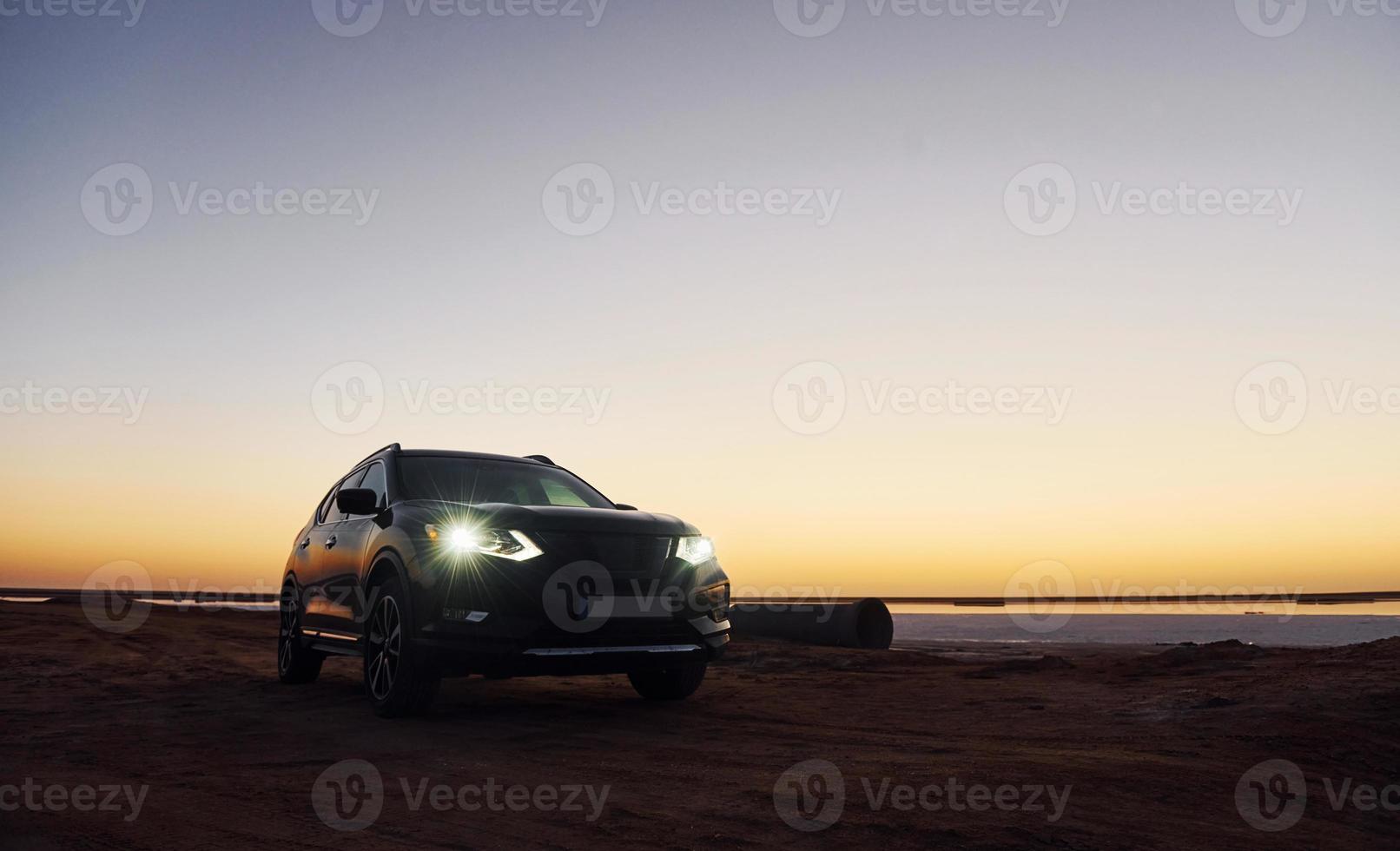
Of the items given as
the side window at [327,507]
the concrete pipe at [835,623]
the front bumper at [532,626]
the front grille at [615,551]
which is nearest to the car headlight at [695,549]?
the front grille at [615,551]

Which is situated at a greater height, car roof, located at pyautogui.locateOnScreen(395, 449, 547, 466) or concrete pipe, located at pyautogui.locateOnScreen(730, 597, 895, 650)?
car roof, located at pyautogui.locateOnScreen(395, 449, 547, 466)

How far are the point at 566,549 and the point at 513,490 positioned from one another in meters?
1.48

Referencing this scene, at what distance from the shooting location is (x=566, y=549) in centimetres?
616

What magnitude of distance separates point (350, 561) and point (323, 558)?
0.88 m

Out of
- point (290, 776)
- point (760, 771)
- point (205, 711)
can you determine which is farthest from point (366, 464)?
point (760, 771)

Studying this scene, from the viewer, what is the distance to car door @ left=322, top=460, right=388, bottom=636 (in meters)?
7.08

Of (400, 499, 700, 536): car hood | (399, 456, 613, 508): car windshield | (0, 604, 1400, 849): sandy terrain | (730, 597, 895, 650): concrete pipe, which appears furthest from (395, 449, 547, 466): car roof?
(730, 597, 895, 650): concrete pipe

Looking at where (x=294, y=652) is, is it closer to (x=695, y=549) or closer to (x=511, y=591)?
(x=511, y=591)

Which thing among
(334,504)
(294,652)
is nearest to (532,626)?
(334,504)

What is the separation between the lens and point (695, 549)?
678cm

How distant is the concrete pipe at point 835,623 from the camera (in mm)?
14500

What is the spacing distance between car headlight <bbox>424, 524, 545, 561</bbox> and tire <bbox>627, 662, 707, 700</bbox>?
69.7 inches

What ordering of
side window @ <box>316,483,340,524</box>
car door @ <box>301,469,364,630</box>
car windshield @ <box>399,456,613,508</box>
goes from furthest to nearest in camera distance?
side window @ <box>316,483,340,524</box>, car door @ <box>301,469,364,630</box>, car windshield @ <box>399,456,613,508</box>

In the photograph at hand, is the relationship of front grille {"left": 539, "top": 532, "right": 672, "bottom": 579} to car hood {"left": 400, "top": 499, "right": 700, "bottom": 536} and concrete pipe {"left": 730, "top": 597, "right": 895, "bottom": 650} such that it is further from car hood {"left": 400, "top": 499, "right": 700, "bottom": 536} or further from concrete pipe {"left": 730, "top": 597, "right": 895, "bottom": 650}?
concrete pipe {"left": 730, "top": 597, "right": 895, "bottom": 650}
